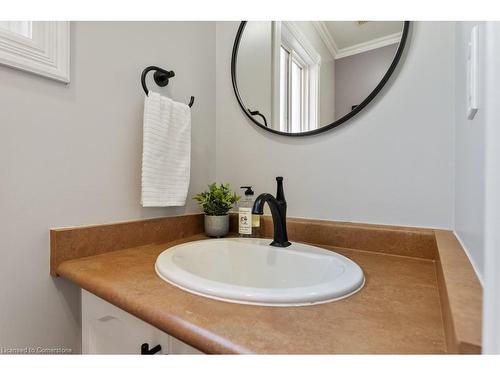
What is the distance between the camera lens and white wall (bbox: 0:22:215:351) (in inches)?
26.1

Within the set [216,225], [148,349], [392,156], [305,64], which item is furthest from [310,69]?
[148,349]

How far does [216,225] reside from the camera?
3.42 feet

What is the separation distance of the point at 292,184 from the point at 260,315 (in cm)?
66

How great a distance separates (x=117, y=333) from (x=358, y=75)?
1044 millimetres

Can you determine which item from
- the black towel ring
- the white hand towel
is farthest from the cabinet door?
the black towel ring

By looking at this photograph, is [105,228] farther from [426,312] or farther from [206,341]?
[426,312]

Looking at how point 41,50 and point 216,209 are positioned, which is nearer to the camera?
point 41,50

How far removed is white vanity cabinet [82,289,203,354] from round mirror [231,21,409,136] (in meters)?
0.80

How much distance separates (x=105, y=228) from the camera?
829mm

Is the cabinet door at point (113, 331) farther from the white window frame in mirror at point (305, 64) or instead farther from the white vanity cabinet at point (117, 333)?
the white window frame in mirror at point (305, 64)

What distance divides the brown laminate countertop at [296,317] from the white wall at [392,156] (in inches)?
10.1

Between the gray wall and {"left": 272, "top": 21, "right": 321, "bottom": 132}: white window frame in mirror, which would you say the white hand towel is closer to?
{"left": 272, "top": 21, "right": 321, "bottom": 132}: white window frame in mirror

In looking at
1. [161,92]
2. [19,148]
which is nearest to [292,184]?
[161,92]

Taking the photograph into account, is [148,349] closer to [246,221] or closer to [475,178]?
[246,221]
